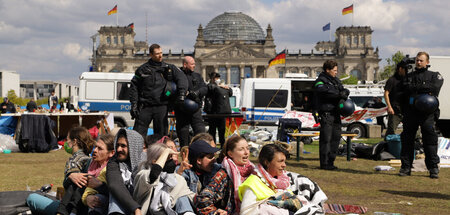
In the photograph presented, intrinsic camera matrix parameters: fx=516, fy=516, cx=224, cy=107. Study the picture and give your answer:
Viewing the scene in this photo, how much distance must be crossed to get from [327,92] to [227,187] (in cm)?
516

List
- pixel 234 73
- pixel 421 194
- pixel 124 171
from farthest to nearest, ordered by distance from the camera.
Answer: pixel 234 73 → pixel 421 194 → pixel 124 171

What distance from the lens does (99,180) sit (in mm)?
4621

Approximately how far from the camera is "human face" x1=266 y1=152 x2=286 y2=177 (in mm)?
4445

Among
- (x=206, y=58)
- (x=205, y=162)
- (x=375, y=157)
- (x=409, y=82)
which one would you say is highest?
(x=206, y=58)

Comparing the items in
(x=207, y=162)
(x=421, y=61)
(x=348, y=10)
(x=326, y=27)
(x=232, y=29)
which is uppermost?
(x=232, y=29)

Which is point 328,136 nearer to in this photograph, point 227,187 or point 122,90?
point 227,187

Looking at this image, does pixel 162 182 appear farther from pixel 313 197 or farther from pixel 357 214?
pixel 357 214

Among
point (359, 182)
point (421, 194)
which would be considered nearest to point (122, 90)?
point (359, 182)

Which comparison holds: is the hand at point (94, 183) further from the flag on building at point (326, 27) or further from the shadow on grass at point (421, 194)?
the flag on building at point (326, 27)

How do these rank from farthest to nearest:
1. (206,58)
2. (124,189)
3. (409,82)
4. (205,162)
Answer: (206,58) → (409,82) → (205,162) → (124,189)

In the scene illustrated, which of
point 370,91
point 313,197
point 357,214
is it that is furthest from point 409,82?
point 370,91

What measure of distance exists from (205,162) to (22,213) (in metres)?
2.11

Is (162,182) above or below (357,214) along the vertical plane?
above

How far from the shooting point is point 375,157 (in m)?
11.4
